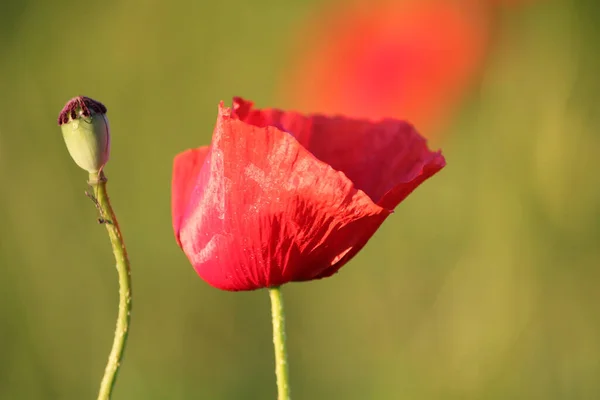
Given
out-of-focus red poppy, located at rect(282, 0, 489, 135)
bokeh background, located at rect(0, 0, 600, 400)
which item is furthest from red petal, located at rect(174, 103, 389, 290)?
out-of-focus red poppy, located at rect(282, 0, 489, 135)

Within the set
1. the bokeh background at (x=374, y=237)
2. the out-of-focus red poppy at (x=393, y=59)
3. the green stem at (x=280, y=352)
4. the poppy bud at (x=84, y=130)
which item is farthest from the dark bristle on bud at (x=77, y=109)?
the out-of-focus red poppy at (x=393, y=59)

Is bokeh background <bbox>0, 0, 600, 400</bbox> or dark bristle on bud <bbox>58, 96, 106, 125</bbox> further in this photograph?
bokeh background <bbox>0, 0, 600, 400</bbox>

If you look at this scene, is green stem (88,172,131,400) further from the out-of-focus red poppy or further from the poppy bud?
the out-of-focus red poppy

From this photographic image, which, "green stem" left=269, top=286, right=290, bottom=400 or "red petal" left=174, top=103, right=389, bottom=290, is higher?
"red petal" left=174, top=103, right=389, bottom=290

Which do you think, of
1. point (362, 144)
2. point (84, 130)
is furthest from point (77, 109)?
point (362, 144)

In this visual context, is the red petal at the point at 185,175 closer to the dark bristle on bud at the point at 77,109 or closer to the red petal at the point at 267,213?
the red petal at the point at 267,213
